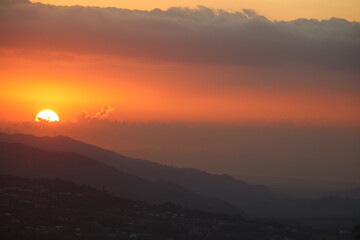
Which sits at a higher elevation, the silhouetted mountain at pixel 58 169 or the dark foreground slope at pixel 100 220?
the silhouetted mountain at pixel 58 169

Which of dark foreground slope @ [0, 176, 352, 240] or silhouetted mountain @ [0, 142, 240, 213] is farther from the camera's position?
silhouetted mountain @ [0, 142, 240, 213]

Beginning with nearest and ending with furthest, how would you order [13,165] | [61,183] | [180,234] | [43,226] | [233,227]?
[43,226]
[180,234]
[233,227]
[61,183]
[13,165]

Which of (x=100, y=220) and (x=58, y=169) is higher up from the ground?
(x=58, y=169)

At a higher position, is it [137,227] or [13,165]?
[13,165]

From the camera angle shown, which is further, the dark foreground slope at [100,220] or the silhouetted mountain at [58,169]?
the silhouetted mountain at [58,169]

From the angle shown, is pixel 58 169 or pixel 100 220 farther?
pixel 58 169

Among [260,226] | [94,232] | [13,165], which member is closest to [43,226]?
[94,232]

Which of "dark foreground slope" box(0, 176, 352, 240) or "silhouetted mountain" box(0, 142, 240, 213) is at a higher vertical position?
"silhouetted mountain" box(0, 142, 240, 213)

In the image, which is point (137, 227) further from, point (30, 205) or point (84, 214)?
point (30, 205)
